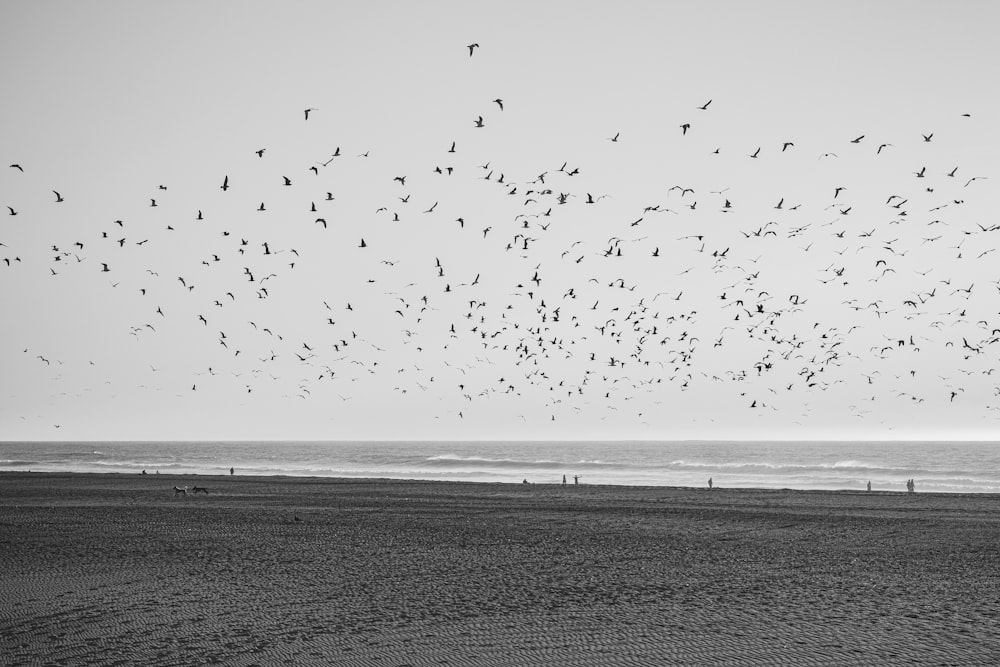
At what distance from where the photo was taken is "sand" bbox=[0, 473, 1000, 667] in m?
12.7

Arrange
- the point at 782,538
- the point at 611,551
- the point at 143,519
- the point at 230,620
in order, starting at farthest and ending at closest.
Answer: the point at 143,519 → the point at 782,538 → the point at 611,551 → the point at 230,620

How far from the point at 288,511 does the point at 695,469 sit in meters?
70.9

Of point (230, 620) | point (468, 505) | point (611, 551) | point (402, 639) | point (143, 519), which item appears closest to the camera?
point (402, 639)

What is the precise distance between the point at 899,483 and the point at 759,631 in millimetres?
65519

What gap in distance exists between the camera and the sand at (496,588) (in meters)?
12.7

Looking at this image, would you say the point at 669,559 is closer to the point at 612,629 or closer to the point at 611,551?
the point at 611,551

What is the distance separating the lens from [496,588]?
1770cm

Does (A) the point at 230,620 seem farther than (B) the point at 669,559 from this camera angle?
No

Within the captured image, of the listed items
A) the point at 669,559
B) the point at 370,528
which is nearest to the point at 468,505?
the point at 370,528

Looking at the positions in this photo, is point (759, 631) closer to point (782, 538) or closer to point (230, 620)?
point (230, 620)

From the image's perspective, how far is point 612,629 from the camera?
14.1 meters

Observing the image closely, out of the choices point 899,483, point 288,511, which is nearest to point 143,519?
point 288,511

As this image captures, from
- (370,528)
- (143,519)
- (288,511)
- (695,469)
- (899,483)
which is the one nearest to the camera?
(370,528)

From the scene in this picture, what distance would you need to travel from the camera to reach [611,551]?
2355 centimetres
